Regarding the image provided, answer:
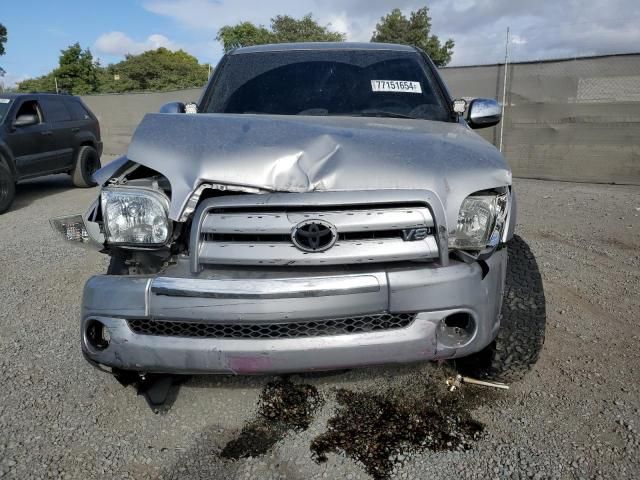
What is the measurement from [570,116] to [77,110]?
367 inches

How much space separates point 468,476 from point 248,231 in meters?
1.28

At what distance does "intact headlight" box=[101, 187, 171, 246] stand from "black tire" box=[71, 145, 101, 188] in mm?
7941

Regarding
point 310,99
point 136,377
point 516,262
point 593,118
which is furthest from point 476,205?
point 593,118

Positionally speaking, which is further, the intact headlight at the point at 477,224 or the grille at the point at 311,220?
the intact headlight at the point at 477,224

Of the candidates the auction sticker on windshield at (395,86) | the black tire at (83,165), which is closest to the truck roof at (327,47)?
the auction sticker on windshield at (395,86)

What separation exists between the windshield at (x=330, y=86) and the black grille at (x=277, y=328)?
1.48 metres

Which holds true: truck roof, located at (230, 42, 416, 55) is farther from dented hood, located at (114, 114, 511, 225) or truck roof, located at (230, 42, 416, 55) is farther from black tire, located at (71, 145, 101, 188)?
black tire, located at (71, 145, 101, 188)

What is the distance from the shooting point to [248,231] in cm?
186

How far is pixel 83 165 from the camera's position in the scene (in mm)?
9367

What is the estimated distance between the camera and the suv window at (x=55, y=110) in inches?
340

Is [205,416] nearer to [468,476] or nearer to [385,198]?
[468,476]

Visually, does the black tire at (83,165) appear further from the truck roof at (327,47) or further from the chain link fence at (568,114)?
the chain link fence at (568,114)

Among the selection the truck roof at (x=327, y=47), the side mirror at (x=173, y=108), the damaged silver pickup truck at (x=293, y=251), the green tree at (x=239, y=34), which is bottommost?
the damaged silver pickup truck at (x=293, y=251)

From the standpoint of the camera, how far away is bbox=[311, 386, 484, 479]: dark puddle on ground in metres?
2.04
